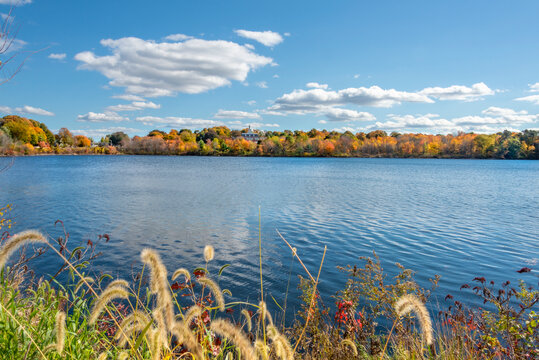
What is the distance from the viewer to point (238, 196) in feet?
99.0

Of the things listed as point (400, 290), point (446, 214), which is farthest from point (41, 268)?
point (446, 214)

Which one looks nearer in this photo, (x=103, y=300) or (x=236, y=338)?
(x=236, y=338)

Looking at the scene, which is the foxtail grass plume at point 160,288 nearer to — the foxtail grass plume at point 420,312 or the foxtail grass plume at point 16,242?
the foxtail grass plume at point 16,242

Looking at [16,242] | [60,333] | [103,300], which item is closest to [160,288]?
[103,300]

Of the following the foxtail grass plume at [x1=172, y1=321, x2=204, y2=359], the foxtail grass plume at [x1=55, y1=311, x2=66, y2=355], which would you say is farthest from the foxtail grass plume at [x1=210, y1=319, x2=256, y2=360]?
the foxtail grass plume at [x1=55, y1=311, x2=66, y2=355]

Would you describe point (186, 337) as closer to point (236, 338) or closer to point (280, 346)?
point (236, 338)

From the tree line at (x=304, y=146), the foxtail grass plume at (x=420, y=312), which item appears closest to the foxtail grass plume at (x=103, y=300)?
the foxtail grass plume at (x=420, y=312)

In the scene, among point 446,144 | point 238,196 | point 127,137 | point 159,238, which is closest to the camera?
point 159,238

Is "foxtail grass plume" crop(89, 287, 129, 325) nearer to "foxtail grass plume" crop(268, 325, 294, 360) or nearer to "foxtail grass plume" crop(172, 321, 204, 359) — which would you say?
"foxtail grass plume" crop(172, 321, 204, 359)

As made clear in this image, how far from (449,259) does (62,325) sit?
562 inches

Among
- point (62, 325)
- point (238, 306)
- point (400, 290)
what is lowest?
point (238, 306)

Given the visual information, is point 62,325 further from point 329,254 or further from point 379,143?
point 379,143

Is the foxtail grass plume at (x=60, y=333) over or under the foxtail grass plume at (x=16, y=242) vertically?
under

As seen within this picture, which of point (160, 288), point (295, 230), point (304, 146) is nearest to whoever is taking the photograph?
point (160, 288)
